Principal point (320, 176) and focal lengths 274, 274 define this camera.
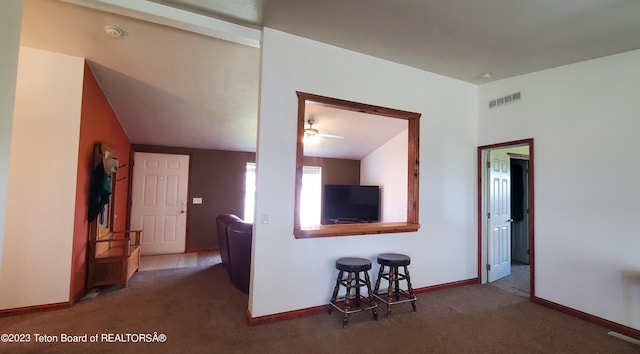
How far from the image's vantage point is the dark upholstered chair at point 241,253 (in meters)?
3.24

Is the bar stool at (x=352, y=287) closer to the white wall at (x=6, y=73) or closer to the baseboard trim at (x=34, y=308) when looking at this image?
the white wall at (x=6, y=73)

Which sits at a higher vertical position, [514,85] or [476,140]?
[514,85]

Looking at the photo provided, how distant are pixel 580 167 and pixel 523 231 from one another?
2660 millimetres

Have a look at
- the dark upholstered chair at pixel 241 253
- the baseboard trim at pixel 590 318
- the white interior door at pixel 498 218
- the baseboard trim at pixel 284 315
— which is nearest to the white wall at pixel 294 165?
the baseboard trim at pixel 284 315

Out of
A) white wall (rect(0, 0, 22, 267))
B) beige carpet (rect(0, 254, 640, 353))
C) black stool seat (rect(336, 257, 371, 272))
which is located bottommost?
beige carpet (rect(0, 254, 640, 353))

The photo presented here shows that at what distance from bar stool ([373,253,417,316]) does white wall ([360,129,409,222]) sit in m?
2.28

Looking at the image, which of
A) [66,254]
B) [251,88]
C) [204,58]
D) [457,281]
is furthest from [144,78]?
[457,281]

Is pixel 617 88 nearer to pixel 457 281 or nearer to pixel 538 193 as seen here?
pixel 538 193

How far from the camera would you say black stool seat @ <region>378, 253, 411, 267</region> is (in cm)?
287

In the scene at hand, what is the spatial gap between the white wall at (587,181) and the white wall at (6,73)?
4.77 m

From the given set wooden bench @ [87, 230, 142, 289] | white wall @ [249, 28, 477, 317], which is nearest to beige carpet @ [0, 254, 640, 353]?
wooden bench @ [87, 230, 142, 289]

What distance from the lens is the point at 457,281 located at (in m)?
3.71

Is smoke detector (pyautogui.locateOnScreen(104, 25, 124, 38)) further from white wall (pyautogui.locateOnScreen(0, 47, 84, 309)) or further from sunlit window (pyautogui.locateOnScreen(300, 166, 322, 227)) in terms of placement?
sunlit window (pyautogui.locateOnScreen(300, 166, 322, 227))

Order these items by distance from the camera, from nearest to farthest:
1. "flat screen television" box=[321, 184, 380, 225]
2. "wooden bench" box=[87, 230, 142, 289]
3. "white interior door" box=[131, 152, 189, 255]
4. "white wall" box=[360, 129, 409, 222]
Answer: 1. "wooden bench" box=[87, 230, 142, 289]
2. "white interior door" box=[131, 152, 189, 255]
3. "white wall" box=[360, 129, 409, 222]
4. "flat screen television" box=[321, 184, 380, 225]
